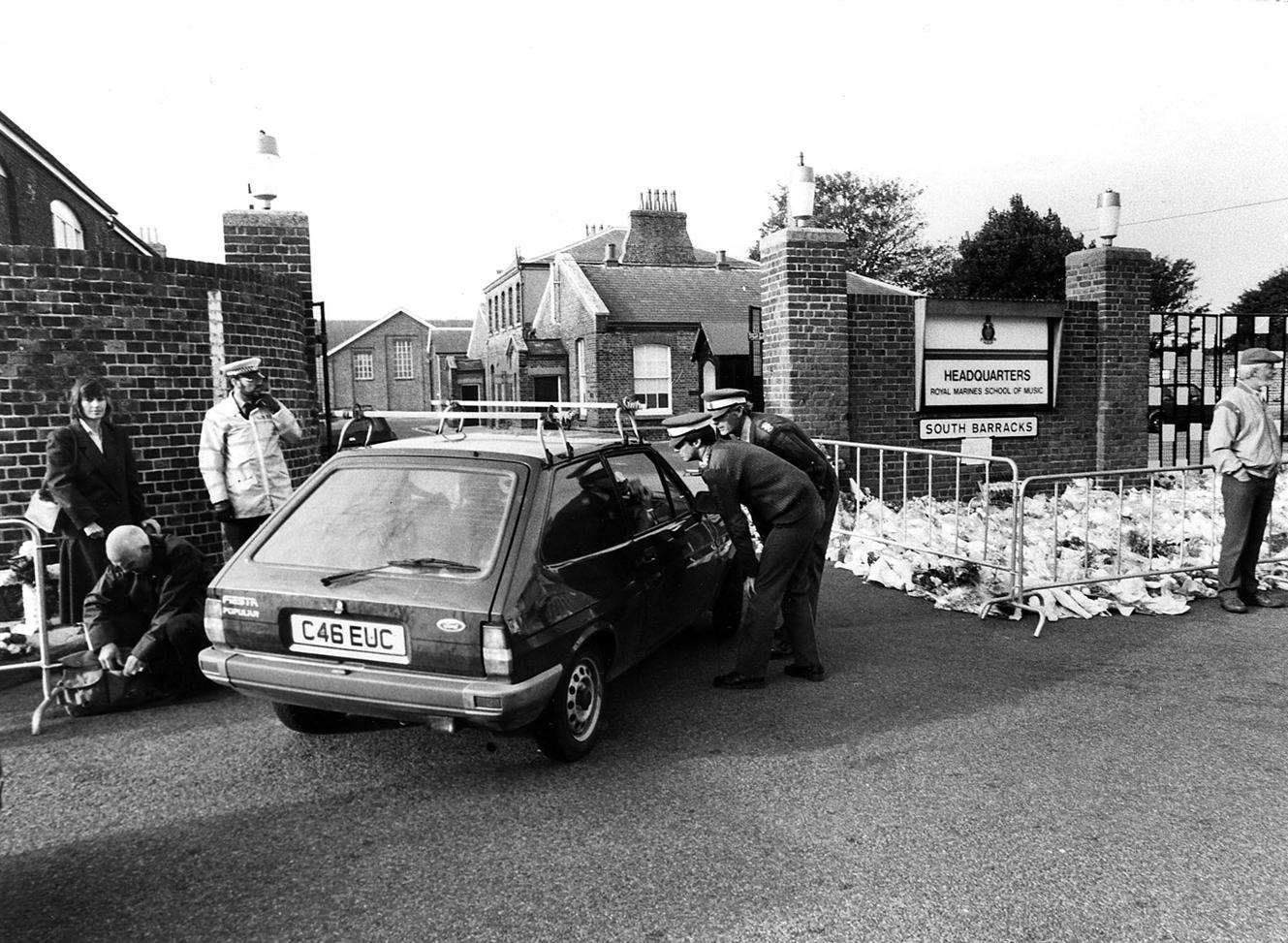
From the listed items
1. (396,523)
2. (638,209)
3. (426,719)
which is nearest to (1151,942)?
(426,719)

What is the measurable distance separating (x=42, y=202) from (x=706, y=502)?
23.7 metres

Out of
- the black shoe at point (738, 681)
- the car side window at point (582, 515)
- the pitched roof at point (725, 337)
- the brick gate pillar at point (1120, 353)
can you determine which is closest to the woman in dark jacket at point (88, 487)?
the car side window at point (582, 515)

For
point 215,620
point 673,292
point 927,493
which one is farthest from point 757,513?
point 673,292

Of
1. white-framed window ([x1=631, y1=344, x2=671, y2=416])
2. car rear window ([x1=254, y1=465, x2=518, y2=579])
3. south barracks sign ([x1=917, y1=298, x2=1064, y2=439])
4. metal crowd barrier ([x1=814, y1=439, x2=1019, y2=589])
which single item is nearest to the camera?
car rear window ([x1=254, y1=465, x2=518, y2=579])

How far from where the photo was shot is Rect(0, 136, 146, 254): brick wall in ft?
65.8

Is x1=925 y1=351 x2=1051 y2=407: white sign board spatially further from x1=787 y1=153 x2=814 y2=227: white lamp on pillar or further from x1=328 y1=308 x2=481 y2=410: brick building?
x1=328 y1=308 x2=481 y2=410: brick building

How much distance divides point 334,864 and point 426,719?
646 mm

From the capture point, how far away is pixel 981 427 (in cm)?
1101

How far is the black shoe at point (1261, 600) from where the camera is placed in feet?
22.7

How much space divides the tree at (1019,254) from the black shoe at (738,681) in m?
40.1

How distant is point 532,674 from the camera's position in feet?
12.4

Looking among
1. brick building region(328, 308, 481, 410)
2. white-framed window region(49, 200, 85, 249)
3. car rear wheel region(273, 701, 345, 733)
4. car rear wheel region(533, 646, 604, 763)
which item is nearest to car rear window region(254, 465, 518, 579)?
car rear wheel region(533, 646, 604, 763)

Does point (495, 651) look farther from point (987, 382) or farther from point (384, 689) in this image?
point (987, 382)

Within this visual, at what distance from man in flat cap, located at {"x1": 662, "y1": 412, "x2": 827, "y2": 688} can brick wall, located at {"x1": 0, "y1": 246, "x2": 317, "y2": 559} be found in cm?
426
